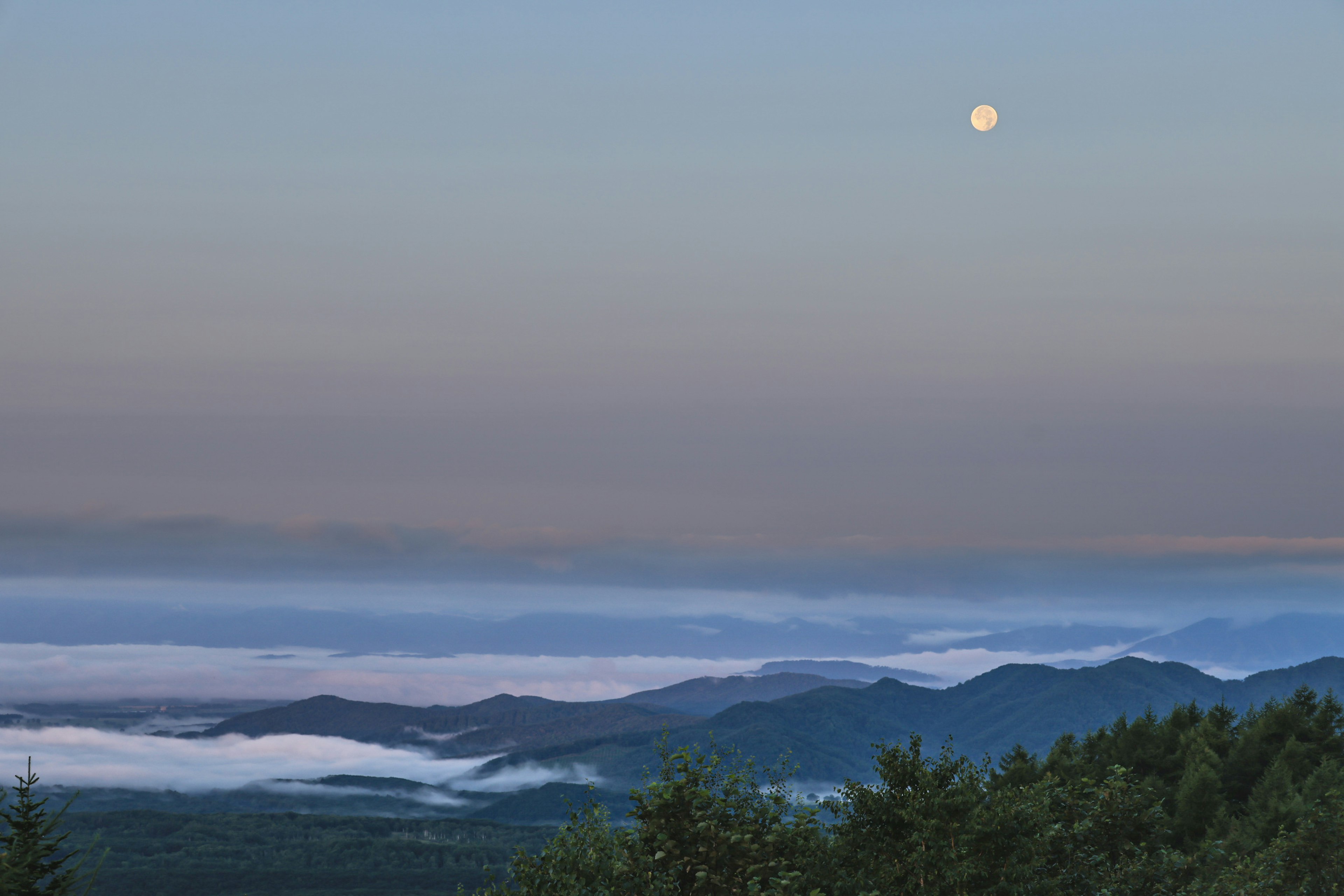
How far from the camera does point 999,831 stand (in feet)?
143

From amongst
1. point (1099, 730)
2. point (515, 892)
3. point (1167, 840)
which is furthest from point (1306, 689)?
point (515, 892)

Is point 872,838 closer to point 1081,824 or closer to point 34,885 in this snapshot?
point 1081,824

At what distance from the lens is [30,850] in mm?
39250

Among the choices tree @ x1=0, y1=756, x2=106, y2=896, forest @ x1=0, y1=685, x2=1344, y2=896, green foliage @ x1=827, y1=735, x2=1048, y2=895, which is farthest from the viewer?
green foliage @ x1=827, y1=735, x2=1048, y2=895

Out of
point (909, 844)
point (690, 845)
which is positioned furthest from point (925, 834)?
point (690, 845)

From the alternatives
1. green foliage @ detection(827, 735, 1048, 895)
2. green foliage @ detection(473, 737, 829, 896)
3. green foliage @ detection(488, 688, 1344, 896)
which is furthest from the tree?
green foliage @ detection(827, 735, 1048, 895)

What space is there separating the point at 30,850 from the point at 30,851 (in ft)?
0.12

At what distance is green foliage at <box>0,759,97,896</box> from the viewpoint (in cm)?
3722

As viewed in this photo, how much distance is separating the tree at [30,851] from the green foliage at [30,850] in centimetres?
2

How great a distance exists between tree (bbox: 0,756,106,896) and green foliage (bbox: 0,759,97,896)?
2cm

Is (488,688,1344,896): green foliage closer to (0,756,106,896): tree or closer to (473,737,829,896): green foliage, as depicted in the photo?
(473,737,829,896): green foliage

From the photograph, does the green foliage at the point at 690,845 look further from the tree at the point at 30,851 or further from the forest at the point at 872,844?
the tree at the point at 30,851

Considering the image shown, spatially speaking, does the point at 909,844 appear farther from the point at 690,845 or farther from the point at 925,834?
the point at 690,845

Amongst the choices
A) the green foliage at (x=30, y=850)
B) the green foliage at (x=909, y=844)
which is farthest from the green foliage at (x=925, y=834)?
the green foliage at (x=30, y=850)
